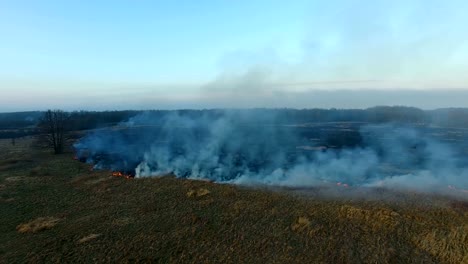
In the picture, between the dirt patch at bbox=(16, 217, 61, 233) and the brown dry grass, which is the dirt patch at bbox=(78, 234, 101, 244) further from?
the brown dry grass

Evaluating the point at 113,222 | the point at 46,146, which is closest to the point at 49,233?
the point at 113,222

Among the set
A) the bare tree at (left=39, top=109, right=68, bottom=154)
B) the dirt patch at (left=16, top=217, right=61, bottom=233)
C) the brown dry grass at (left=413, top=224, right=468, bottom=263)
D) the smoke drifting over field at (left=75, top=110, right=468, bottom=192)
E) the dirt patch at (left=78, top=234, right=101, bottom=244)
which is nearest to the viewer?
the brown dry grass at (left=413, top=224, right=468, bottom=263)

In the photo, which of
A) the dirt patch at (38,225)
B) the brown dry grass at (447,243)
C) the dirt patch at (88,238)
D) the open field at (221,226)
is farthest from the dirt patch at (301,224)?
the dirt patch at (38,225)

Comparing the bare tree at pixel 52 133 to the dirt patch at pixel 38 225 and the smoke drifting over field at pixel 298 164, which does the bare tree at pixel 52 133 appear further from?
the dirt patch at pixel 38 225

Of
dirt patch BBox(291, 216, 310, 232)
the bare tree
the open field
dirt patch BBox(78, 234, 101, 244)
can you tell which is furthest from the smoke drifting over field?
dirt patch BBox(78, 234, 101, 244)

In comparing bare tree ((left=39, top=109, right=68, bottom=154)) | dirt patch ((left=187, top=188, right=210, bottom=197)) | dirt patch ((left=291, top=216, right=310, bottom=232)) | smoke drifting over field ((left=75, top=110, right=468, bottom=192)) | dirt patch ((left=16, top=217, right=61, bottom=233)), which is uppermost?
bare tree ((left=39, top=109, right=68, bottom=154))
